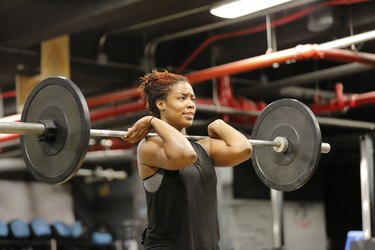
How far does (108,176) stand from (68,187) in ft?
2.28

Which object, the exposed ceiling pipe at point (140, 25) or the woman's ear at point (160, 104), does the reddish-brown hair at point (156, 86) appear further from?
the exposed ceiling pipe at point (140, 25)

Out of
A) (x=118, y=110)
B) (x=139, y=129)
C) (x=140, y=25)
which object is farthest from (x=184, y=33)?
(x=139, y=129)

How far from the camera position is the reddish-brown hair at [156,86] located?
3.38m

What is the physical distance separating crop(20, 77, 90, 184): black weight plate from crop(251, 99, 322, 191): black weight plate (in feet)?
4.59

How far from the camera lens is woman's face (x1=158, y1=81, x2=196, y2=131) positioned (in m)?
3.32

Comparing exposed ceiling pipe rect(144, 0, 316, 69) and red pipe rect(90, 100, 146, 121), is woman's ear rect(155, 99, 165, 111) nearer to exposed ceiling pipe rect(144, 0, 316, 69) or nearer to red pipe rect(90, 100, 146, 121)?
exposed ceiling pipe rect(144, 0, 316, 69)

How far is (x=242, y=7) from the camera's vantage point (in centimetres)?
520

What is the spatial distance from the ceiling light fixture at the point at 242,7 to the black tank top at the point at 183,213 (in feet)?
7.13

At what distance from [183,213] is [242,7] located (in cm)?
249

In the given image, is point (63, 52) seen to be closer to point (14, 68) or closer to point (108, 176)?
point (14, 68)

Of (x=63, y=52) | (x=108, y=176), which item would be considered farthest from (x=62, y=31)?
(x=108, y=176)

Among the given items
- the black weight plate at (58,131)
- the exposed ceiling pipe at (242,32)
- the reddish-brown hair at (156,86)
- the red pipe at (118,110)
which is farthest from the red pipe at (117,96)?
the black weight plate at (58,131)

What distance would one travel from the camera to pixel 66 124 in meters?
3.08

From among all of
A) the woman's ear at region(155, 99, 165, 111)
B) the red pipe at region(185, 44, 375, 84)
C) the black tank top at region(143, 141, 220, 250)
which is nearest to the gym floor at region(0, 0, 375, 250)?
the red pipe at region(185, 44, 375, 84)
